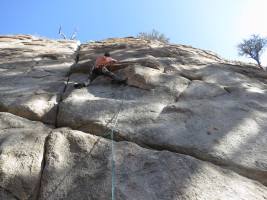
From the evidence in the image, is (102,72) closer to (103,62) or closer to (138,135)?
(103,62)

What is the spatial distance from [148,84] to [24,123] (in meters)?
2.39

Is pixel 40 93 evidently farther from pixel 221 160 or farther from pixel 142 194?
pixel 221 160

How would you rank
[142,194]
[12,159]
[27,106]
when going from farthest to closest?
[27,106] → [12,159] → [142,194]

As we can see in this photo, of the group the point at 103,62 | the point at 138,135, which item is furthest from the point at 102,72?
the point at 138,135

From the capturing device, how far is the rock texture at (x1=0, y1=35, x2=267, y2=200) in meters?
2.34

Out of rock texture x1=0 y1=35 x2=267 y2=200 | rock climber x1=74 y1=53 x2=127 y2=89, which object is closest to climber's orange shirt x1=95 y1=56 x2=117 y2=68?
rock climber x1=74 y1=53 x2=127 y2=89

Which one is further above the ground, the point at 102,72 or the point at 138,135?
the point at 102,72

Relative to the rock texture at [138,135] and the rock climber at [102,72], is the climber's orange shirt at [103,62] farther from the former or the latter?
the rock texture at [138,135]

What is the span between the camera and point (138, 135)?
3105 millimetres

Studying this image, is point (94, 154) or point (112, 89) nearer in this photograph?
point (94, 154)

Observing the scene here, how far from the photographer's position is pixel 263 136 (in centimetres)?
310

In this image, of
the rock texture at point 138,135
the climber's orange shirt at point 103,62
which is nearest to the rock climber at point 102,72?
the climber's orange shirt at point 103,62

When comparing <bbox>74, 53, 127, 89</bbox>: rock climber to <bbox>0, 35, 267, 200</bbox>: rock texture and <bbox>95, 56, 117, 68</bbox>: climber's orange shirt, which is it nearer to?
<bbox>95, 56, 117, 68</bbox>: climber's orange shirt

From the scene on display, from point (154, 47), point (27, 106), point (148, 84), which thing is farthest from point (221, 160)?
point (154, 47)
